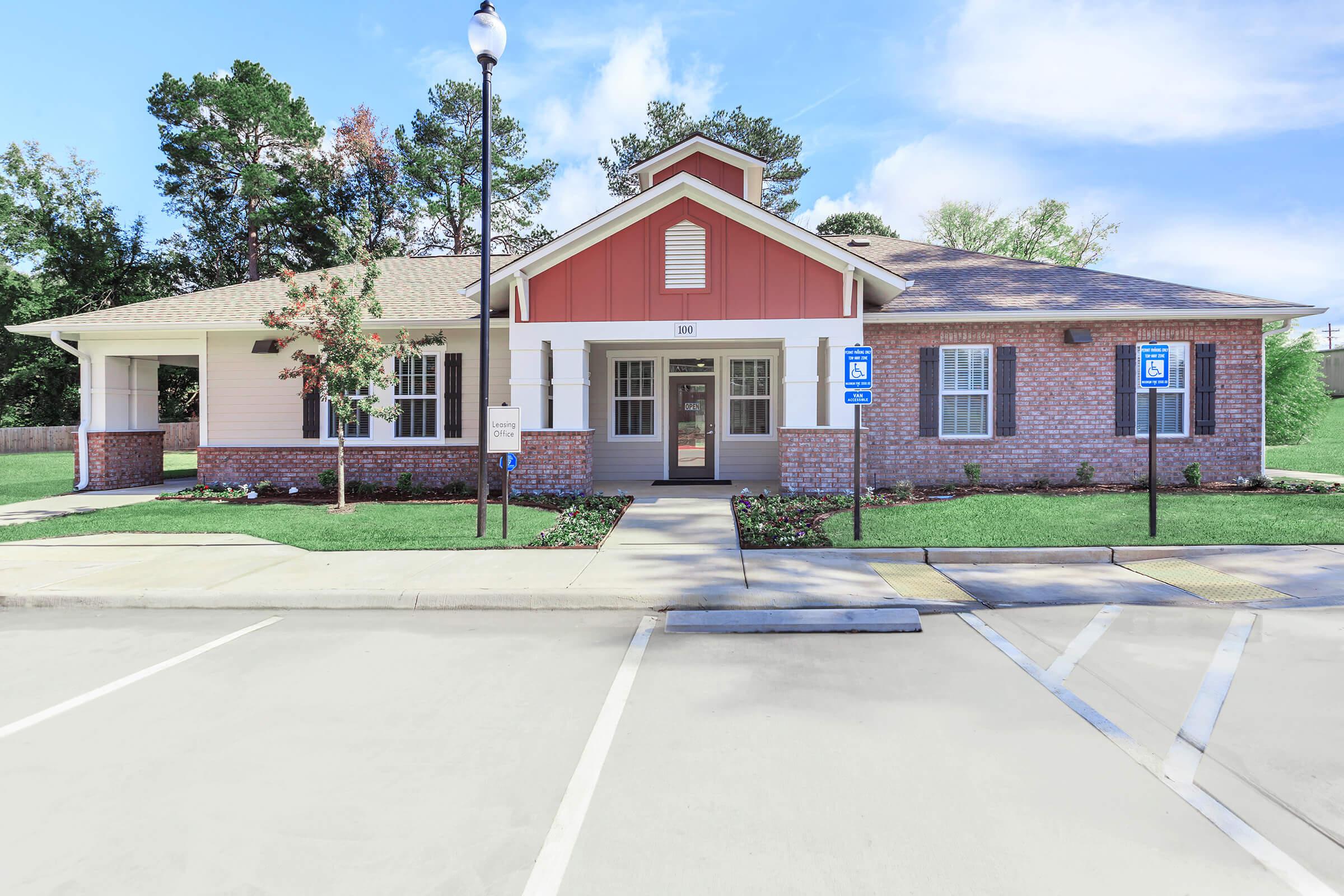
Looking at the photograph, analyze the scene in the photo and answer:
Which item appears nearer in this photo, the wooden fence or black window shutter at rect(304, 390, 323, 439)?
black window shutter at rect(304, 390, 323, 439)

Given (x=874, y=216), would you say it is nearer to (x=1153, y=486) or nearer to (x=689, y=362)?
(x=689, y=362)

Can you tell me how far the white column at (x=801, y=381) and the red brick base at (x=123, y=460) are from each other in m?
14.4

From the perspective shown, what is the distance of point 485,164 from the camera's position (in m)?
9.22

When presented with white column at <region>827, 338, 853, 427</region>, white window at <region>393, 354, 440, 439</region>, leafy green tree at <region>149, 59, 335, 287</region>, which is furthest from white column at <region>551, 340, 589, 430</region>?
leafy green tree at <region>149, 59, 335, 287</region>

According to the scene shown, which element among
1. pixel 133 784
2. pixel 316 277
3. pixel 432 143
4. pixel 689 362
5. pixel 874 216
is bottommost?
pixel 133 784

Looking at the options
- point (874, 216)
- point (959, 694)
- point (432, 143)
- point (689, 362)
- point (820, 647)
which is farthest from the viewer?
point (874, 216)

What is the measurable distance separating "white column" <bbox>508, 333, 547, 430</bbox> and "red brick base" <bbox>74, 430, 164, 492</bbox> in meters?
9.51

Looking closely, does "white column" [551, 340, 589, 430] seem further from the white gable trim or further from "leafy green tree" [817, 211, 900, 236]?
"leafy green tree" [817, 211, 900, 236]

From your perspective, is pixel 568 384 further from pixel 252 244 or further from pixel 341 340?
pixel 252 244

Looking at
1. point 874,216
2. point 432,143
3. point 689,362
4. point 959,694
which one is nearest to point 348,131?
point 432,143

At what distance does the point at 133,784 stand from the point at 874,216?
40.0 m

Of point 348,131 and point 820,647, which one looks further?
point 348,131

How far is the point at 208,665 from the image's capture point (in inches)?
206

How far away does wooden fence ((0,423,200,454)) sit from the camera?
2953 cm
